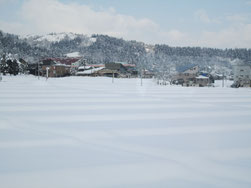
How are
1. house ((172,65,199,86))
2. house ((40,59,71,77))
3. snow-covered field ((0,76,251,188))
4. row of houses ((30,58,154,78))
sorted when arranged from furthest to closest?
house ((40,59,71,77)) → row of houses ((30,58,154,78)) → house ((172,65,199,86)) → snow-covered field ((0,76,251,188))

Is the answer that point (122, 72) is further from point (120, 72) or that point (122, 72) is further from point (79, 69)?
point (79, 69)

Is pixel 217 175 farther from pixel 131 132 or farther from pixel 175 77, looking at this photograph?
pixel 175 77

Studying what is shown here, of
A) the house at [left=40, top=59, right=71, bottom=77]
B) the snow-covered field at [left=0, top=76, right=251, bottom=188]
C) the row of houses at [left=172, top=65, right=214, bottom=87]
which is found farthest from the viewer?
the house at [left=40, top=59, right=71, bottom=77]

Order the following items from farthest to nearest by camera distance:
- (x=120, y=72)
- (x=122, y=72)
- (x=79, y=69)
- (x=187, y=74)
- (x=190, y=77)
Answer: (x=79, y=69), (x=122, y=72), (x=120, y=72), (x=187, y=74), (x=190, y=77)

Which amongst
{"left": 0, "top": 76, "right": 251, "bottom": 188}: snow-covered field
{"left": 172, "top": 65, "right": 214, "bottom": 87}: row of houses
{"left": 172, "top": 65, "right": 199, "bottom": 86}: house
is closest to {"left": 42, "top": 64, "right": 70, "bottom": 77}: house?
{"left": 172, "top": 65, "right": 214, "bottom": 87}: row of houses

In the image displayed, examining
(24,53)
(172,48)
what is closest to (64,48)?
(24,53)

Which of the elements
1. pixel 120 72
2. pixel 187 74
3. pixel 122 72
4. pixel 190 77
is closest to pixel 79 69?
pixel 120 72

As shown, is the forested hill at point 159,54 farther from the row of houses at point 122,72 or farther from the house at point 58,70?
the house at point 58,70

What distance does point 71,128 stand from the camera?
3.98m

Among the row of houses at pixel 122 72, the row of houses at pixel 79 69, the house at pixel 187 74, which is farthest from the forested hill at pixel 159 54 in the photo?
the house at pixel 187 74

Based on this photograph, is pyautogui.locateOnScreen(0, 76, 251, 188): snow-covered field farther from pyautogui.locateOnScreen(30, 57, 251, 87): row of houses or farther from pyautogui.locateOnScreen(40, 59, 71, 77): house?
pyautogui.locateOnScreen(40, 59, 71, 77): house

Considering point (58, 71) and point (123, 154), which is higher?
point (58, 71)

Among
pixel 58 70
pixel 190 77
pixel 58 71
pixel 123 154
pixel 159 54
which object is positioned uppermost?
pixel 159 54

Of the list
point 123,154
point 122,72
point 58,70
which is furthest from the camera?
point 122,72
